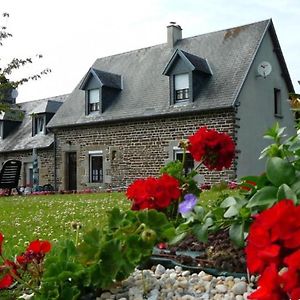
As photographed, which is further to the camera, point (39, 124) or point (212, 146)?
point (39, 124)

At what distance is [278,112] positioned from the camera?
784 inches

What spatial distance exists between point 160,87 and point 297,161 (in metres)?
17.3

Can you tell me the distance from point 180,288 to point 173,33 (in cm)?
1943

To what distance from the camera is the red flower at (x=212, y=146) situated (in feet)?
9.71

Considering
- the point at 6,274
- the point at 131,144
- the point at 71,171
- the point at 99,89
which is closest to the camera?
the point at 6,274

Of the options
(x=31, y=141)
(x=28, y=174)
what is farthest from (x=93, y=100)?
(x=28, y=174)

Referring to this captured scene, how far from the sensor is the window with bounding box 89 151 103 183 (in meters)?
20.4

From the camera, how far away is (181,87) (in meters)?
18.3

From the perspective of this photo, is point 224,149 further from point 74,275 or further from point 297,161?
point 74,275

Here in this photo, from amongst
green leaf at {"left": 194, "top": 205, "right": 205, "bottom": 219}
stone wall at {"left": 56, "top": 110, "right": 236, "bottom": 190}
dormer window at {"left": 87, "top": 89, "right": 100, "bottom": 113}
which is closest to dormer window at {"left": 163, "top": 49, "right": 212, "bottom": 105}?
stone wall at {"left": 56, "top": 110, "right": 236, "bottom": 190}

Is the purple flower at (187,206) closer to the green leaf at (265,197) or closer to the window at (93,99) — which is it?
the green leaf at (265,197)

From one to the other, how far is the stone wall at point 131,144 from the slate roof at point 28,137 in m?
1.85

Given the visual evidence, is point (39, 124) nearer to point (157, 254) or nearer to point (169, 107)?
point (169, 107)

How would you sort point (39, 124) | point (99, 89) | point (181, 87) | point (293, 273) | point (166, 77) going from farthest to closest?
point (39, 124) → point (99, 89) → point (166, 77) → point (181, 87) → point (293, 273)
